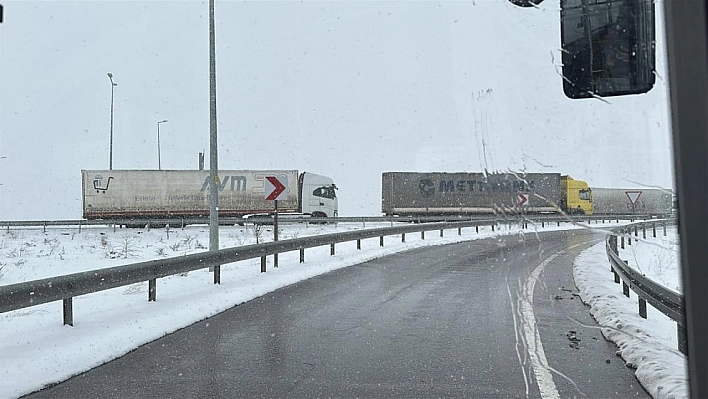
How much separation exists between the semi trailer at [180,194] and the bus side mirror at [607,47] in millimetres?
43031

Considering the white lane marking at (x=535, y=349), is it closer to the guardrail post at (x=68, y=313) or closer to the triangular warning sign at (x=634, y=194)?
the triangular warning sign at (x=634, y=194)

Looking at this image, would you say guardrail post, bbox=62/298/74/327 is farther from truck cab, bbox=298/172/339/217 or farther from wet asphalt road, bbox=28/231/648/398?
truck cab, bbox=298/172/339/217

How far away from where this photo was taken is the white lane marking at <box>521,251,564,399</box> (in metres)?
5.83

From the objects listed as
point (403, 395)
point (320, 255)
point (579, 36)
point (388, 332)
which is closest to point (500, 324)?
point (388, 332)

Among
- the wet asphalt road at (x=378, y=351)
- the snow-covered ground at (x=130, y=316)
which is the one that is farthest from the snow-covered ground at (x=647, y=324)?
the wet asphalt road at (x=378, y=351)

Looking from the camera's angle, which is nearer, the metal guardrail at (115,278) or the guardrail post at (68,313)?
the metal guardrail at (115,278)

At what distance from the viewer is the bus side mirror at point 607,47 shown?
92.3 inches

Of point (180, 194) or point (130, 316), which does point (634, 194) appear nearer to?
point (130, 316)

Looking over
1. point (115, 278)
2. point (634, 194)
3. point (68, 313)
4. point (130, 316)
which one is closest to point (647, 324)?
point (634, 194)

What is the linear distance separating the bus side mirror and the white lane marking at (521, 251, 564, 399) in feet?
12.4

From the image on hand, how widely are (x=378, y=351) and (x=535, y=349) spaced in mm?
1779

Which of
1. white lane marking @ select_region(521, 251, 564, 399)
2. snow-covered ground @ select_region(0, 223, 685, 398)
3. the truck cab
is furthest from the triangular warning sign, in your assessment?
the truck cab

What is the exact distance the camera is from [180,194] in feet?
152

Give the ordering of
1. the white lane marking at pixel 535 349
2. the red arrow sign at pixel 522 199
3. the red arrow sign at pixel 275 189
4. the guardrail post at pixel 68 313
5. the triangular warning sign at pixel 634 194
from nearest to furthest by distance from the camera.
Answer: the triangular warning sign at pixel 634 194, the red arrow sign at pixel 522 199, the white lane marking at pixel 535 349, the guardrail post at pixel 68 313, the red arrow sign at pixel 275 189
